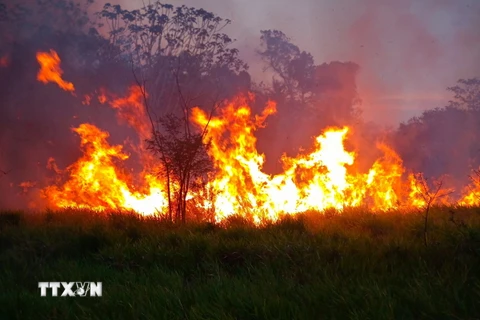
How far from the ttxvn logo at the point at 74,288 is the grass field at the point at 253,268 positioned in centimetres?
12

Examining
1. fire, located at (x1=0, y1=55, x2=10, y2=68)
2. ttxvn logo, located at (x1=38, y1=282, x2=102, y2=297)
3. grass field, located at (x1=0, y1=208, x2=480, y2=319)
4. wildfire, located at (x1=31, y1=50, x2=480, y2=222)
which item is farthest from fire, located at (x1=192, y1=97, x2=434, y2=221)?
fire, located at (x1=0, y1=55, x2=10, y2=68)

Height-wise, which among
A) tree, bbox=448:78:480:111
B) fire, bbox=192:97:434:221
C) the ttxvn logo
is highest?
tree, bbox=448:78:480:111

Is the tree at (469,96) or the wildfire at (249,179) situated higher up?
the tree at (469,96)

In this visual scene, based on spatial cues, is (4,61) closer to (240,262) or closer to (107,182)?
(107,182)

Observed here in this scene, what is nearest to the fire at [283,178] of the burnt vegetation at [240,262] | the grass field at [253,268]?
the burnt vegetation at [240,262]

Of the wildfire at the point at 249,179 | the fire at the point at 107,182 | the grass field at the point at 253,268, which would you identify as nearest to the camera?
the grass field at the point at 253,268

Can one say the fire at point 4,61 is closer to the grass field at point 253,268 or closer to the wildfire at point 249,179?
the wildfire at point 249,179

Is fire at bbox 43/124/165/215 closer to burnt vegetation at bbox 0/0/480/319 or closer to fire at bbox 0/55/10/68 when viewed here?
burnt vegetation at bbox 0/0/480/319

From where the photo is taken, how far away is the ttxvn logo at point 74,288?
533cm

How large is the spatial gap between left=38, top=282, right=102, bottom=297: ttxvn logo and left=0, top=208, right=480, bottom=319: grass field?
12 cm

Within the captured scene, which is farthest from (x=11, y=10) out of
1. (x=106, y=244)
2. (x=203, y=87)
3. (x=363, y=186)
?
(x=106, y=244)

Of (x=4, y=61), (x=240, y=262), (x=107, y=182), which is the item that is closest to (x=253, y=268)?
(x=240, y=262)

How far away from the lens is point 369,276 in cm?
527

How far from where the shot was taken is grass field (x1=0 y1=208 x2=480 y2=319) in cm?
448
